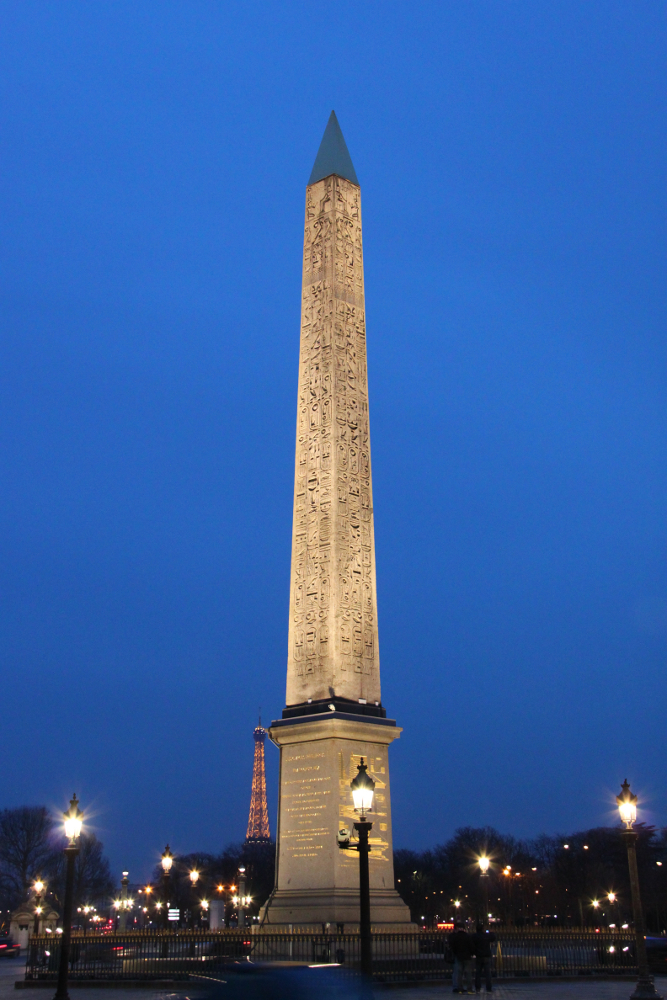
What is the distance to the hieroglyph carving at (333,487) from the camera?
24.2 metres

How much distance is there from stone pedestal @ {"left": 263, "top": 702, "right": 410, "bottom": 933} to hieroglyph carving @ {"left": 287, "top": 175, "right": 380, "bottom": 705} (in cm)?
89

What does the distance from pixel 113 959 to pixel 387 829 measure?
8904mm

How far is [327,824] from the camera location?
22594mm

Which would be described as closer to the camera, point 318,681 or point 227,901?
point 318,681

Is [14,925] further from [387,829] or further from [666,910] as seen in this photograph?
[387,829]

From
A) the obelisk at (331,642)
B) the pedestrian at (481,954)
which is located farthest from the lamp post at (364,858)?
the obelisk at (331,642)

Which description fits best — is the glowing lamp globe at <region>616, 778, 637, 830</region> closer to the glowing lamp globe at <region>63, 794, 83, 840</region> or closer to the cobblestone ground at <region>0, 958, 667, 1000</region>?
the cobblestone ground at <region>0, 958, 667, 1000</region>

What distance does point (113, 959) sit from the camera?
2675cm

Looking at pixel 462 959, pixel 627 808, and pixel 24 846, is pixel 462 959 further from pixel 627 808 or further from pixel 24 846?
pixel 24 846

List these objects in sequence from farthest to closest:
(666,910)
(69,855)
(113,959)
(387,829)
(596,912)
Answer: (596,912) < (666,910) < (113,959) < (387,829) < (69,855)

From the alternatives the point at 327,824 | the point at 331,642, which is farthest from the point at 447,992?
the point at 331,642

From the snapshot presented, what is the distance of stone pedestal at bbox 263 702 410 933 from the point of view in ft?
73.2

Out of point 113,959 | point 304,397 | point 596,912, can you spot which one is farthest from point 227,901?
point 304,397

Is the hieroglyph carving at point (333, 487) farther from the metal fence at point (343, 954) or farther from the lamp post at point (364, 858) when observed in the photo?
the lamp post at point (364, 858)
